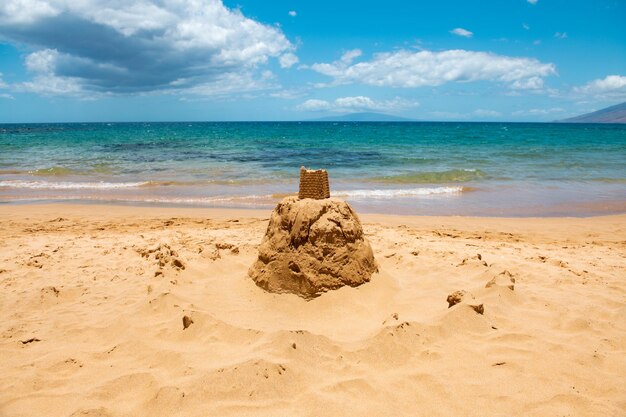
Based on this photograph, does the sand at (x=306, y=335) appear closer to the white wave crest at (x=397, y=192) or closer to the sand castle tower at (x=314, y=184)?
the sand castle tower at (x=314, y=184)

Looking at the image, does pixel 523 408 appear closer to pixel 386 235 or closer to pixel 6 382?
pixel 6 382

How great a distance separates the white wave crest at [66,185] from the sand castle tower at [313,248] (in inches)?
437

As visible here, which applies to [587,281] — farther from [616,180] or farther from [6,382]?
[616,180]

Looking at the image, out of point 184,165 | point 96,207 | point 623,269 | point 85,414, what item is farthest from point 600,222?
point 184,165

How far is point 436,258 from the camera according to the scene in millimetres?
5840

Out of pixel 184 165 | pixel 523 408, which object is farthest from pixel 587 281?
pixel 184 165

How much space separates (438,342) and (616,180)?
16.1 meters

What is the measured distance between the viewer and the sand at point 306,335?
2.87m

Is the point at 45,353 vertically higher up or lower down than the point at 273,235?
lower down

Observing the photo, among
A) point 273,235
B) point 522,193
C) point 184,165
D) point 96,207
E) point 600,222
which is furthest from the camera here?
point 184,165

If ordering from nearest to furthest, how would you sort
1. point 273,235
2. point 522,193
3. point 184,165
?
point 273,235
point 522,193
point 184,165

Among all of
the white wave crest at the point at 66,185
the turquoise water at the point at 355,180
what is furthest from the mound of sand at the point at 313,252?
the white wave crest at the point at 66,185

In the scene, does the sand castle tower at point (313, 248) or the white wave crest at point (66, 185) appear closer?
the sand castle tower at point (313, 248)

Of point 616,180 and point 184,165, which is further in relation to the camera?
point 184,165
